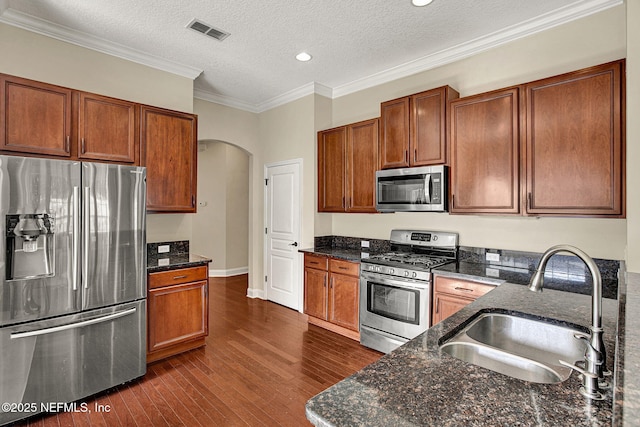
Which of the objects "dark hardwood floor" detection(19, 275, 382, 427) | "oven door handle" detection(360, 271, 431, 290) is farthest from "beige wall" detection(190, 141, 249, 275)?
"oven door handle" detection(360, 271, 431, 290)

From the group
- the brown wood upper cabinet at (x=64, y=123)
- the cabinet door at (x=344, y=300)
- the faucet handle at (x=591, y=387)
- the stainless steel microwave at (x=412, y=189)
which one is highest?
the brown wood upper cabinet at (x=64, y=123)

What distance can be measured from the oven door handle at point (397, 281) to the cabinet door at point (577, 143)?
1072mm

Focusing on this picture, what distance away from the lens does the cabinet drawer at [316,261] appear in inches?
154

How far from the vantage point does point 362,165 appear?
154 inches

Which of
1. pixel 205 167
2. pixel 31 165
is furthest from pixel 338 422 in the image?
pixel 205 167

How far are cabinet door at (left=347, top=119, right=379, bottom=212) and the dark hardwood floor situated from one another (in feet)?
5.27

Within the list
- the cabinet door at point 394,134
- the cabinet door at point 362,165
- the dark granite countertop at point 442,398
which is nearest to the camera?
the dark granite countertop at point 442,398

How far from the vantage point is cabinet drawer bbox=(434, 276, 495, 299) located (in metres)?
2.62

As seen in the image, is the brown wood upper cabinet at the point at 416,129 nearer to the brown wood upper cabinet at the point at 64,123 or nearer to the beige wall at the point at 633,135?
the beige wall at the point at 633,135

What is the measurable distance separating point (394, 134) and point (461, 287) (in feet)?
5.59

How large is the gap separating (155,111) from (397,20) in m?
2.46

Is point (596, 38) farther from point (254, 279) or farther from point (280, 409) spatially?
point (254, 279)

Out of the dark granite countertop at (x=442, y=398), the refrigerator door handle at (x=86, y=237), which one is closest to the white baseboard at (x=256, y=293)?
the refrigerator door handle at (x=86, y=237)

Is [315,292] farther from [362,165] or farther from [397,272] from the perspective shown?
[362,165]
